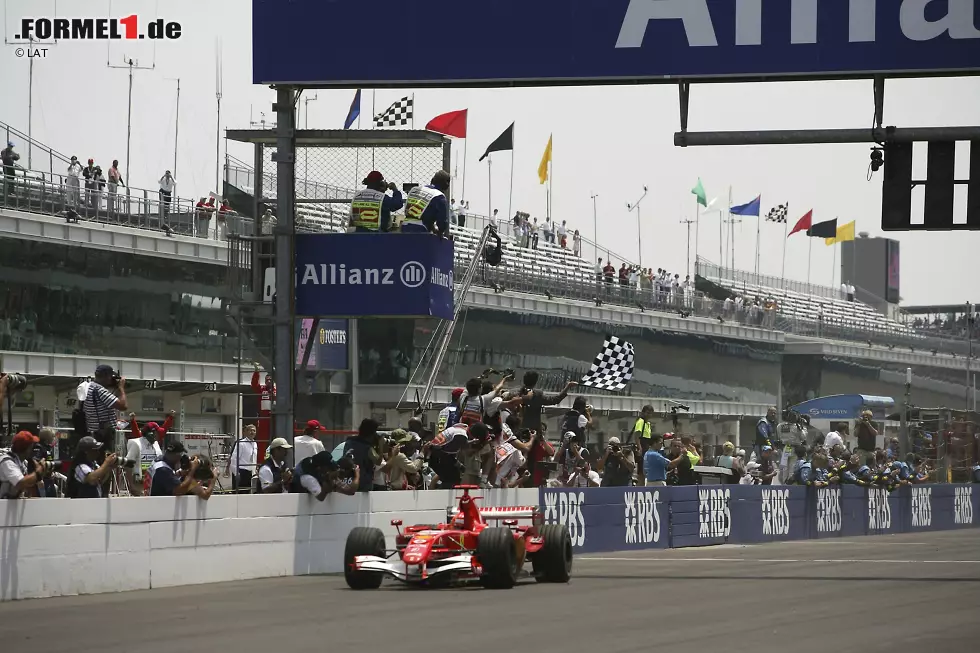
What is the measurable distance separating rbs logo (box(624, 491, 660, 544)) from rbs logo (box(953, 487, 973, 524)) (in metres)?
12.8

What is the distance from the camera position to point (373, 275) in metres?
16.7

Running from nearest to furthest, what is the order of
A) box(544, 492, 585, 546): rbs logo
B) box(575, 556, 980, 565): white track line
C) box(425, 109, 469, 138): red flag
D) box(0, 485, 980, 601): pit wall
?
box(0, 485, 980, 601): pit wall, box(575, 556, 980, 565): white track line, box(544, 492, 585, 546): rbs logo, box(425, 109, 469, 138): red flag

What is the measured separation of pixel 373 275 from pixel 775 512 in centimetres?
1096

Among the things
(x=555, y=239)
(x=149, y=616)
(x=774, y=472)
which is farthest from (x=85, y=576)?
(x=555, y=239)

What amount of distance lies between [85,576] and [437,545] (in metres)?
2.92

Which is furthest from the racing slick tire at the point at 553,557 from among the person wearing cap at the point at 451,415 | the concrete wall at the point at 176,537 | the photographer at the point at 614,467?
the photographer at the point at 614,467

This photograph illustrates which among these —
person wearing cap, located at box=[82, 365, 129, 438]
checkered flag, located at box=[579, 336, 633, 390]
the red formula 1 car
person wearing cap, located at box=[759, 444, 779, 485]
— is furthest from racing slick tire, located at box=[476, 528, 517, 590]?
checkered flag, located at box=[579, 336, 633, 390]

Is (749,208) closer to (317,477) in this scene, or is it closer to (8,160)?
(8,160)

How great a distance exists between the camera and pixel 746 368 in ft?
190

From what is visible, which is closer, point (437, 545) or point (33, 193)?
point (437, 545)

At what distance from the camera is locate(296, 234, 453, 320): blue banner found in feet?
54.5

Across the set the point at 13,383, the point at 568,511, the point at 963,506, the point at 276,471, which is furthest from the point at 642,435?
the point at 963,506

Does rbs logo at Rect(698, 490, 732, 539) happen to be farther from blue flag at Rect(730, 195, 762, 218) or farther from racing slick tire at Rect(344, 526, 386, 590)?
blue flag at Rect(730, 195, 762, 218)

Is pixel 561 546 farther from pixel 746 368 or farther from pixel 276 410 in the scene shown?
pixel 746 368
